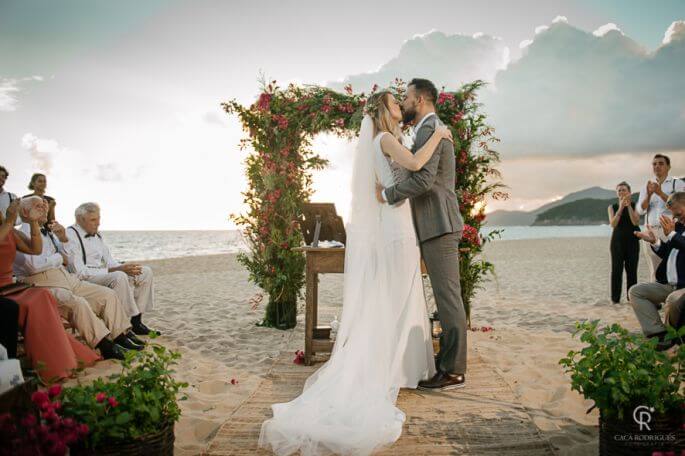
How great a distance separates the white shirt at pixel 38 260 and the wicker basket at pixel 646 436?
504 centimetres

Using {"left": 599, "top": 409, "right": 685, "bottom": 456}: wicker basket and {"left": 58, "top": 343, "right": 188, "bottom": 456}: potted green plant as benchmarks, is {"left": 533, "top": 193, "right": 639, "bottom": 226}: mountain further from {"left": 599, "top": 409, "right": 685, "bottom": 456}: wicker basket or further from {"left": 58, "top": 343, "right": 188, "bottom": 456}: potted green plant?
{"left": 58, "top": 343, "right": 188, "bottom": 456}: potted green plant

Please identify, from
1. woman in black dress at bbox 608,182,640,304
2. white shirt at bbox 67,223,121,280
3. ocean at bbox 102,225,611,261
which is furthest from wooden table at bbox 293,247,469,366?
ocean at bbox 102,225,611,261

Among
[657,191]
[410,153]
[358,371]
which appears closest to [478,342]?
[358,371]

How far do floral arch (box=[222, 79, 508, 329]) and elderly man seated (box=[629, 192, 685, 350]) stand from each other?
5.56 ft

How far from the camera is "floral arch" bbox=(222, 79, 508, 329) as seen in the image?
232 inches

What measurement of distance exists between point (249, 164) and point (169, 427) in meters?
4.65

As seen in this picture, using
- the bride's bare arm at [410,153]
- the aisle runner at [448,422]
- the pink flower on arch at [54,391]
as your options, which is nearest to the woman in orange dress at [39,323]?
the aisle runner at [448,422]

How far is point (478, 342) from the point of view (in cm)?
578

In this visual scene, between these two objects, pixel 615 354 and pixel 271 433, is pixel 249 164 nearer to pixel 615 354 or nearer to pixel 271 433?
pixel 271 433

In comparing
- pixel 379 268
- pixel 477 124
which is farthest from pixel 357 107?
pixel 379 268

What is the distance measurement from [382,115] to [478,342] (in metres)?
3.22

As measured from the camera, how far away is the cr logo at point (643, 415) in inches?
94.6

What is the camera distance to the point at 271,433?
117 inches

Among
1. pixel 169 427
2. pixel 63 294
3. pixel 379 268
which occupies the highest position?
pixel 379 268
